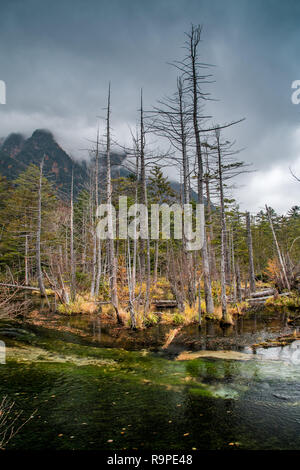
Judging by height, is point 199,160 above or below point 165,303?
above

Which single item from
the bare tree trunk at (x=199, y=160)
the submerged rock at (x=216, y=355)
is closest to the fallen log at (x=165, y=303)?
the bare tree trunk at (x=199, y=160)

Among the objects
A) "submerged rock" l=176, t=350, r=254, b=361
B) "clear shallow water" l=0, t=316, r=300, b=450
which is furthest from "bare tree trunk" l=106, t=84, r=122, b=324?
"submerged rock" l=176, t=350, r=254, b=361

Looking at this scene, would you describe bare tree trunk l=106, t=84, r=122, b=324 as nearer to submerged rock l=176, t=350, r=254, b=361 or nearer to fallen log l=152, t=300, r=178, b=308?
fallen log l=152, t=300, r=178, b=308

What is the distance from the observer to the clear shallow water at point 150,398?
345 centimetres

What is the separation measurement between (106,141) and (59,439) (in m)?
12.0

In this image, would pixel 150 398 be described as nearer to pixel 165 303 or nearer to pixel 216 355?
pixel 216 355

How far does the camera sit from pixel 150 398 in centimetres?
463

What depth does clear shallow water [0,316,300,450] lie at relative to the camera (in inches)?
136

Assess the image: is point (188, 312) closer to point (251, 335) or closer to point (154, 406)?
point (251, 335)

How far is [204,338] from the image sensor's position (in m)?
8.95

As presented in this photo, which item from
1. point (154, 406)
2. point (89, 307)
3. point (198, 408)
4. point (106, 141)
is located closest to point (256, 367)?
point (198, 408)

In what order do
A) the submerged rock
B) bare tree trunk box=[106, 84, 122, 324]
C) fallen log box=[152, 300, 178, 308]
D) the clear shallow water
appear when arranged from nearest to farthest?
the clear shallow water → the submerged rock → bare tree trunk box=[106, 84, 122, 324] → fallen log box=[152, 300, 178, 308]

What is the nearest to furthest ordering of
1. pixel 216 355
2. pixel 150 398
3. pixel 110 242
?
pixel 150 398 → pixel 216 355 → pixel 110 242

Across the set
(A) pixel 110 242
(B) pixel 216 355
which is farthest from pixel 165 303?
(B) pixel 216 355
